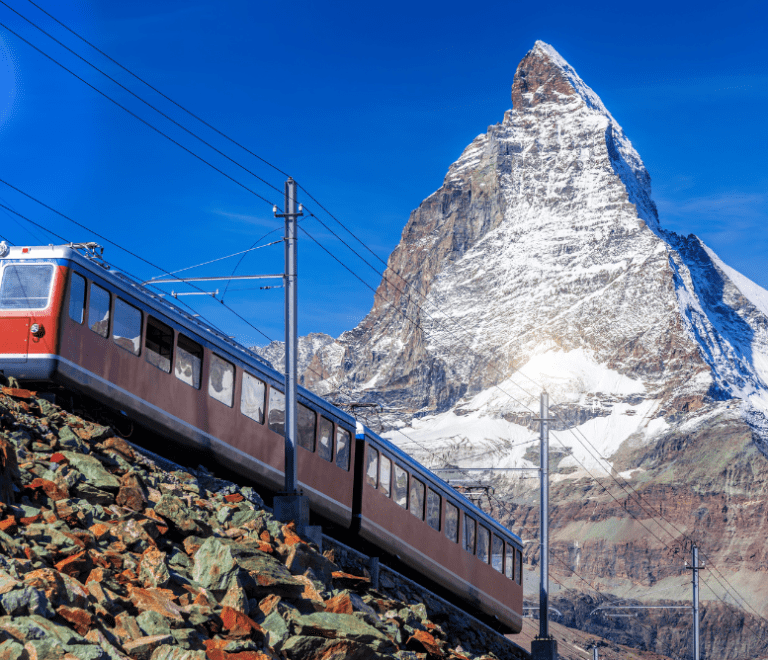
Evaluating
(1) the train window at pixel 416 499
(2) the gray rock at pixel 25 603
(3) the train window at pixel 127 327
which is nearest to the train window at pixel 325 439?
(1) the train window at pixel 416 499

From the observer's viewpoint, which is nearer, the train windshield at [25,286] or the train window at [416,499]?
the train windshield at [25,286]

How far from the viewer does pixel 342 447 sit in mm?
21344

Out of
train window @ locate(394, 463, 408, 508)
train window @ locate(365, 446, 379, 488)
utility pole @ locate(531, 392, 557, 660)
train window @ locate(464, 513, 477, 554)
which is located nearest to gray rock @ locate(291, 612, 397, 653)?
train window @ locate(365, 446, 379, 488)

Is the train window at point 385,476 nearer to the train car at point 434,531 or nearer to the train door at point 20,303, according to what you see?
the train car at point 434,531

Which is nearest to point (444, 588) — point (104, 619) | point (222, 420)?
point (222, 420)

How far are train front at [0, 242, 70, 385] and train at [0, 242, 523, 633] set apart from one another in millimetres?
17

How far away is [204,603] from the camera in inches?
435

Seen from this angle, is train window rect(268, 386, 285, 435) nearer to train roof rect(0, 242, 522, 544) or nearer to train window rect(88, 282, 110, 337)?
train roof rect(0, 242, 522, 544)

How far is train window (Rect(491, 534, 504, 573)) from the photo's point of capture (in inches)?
1137

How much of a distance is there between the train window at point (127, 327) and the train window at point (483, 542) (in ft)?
46.3

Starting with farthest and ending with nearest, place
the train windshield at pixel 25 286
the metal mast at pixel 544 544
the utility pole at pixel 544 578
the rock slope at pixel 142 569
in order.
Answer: the metal mast at pixel 544 544 < the utility pole at pixel 544 578 < the train windshield at pixel 25 286 < the rock slope at pixel 142 569

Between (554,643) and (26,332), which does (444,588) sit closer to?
(554,643)

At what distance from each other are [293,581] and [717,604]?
196 meters

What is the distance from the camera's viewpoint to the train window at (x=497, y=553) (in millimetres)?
28883
